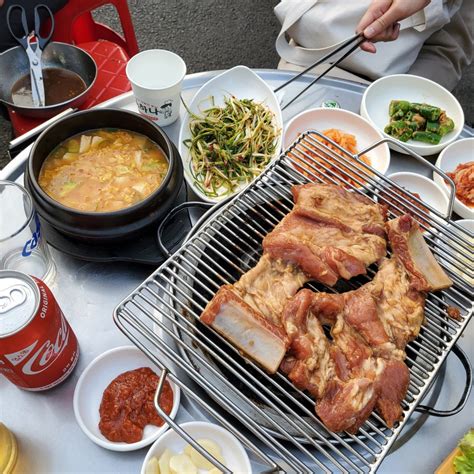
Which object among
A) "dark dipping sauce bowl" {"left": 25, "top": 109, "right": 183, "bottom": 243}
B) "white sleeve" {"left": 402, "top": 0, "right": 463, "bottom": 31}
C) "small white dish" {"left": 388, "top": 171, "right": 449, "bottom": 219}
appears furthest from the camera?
"white sleeve" {"left": 402, "top": 0, "right": 463, "bottom": 31}

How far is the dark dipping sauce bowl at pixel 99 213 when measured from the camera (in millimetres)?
2162

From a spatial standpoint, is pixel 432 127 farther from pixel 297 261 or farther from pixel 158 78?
pixel 158 78

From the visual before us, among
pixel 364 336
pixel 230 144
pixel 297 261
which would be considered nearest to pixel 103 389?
pixel 297 261

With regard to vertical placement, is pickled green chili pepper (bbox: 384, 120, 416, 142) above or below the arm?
below

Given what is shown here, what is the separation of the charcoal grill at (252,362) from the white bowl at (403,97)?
0.74 meters

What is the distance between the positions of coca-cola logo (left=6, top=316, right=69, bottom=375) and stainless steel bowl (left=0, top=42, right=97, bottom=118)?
164 cm

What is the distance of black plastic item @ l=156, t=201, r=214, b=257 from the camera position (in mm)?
2350

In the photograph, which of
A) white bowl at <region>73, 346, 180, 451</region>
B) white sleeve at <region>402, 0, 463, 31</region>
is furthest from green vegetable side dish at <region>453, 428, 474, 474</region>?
white sleeve at <region>402, 0, 463, 31</region>

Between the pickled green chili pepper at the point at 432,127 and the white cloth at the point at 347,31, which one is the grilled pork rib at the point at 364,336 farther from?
the white cloth at the point at 347,31

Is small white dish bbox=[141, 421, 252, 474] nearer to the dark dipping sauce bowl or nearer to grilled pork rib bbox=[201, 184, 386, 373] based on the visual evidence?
grilled pork rib bbox=[201, 184, 386, 373]

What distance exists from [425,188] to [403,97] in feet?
2.65

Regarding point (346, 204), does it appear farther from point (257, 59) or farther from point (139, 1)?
point (139, 1)

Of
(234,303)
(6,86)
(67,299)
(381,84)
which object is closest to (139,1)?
(6,86)

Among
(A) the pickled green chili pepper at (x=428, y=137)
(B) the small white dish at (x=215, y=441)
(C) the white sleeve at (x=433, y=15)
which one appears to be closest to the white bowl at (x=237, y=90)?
(A) the pickled green chili pepper at (x=428, y=137)
